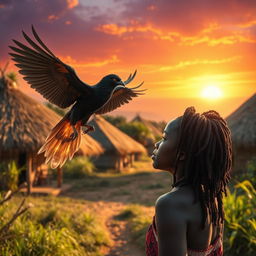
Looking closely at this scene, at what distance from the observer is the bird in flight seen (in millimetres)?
1050

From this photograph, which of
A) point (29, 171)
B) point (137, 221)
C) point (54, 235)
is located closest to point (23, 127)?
point (29, 171)

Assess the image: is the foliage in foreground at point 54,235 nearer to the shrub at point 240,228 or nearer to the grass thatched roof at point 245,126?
the shrub at point 240,228

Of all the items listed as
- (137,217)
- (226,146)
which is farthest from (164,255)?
(137,217)

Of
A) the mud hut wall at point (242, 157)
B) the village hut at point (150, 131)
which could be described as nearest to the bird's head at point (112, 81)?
the mud hut wall at point (242, 157)

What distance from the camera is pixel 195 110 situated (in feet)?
4.93

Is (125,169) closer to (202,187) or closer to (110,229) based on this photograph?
(110,229)

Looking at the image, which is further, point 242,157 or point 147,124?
point 147,124

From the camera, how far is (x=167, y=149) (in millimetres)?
1397

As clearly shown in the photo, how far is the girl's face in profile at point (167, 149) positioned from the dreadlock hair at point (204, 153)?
20 millimetres

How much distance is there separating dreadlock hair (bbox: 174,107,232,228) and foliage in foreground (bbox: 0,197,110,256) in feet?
8.88

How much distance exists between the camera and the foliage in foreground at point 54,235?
508 centimetres

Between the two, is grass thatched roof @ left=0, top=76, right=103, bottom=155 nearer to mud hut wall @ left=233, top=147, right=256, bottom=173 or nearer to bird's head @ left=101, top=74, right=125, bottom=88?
mud hut wall @ left=233, top=147, right=256, bottom=173

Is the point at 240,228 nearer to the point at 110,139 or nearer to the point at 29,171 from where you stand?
the point at 29,171

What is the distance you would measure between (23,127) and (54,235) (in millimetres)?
6317
